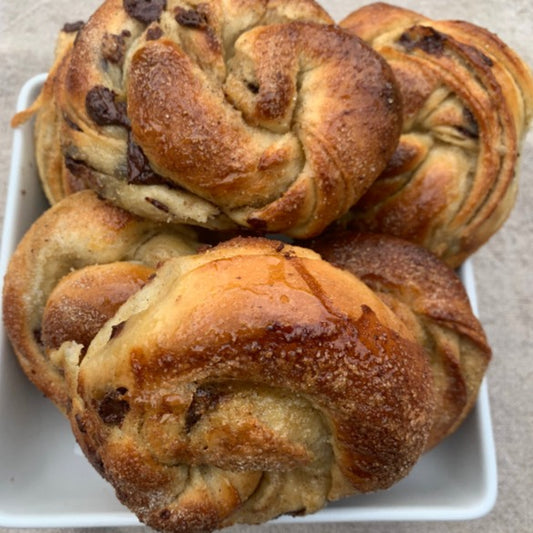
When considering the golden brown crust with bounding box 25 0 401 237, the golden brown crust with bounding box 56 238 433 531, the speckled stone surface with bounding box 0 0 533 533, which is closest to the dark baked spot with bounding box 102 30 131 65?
the golden brown crust with bounding box 25 0 401 237

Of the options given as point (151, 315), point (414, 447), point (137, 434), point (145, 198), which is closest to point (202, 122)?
point (145, 198)

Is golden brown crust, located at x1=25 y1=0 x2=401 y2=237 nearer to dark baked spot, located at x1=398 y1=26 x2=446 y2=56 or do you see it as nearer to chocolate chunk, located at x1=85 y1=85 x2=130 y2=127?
chocolate chunk, located at x1=85 y1=85 x2=130 y2=127

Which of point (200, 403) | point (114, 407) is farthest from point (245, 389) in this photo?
point (114, 407)

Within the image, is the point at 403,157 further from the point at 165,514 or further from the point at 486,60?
the point at 165,514

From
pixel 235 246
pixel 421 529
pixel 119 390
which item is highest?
pixel 235 246

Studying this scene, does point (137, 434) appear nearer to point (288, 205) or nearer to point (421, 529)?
point (288, 205)

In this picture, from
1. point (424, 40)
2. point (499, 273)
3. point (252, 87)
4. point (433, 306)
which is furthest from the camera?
point (499, 273)

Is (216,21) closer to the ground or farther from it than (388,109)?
farther from it
